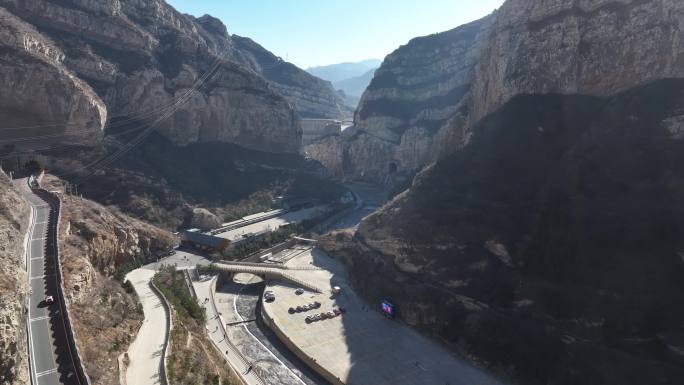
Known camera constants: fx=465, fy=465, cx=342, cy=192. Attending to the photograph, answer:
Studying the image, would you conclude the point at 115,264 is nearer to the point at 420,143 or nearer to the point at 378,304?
the point at 378,304

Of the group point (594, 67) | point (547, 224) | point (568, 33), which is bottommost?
point (547, 224)

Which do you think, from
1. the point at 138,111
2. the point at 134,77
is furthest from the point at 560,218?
the point at 134,77

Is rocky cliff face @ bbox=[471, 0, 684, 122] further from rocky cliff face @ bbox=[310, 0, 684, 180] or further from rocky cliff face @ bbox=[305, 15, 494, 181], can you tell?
rocky cliff face @ bbox=[305, 15, 494, 181]

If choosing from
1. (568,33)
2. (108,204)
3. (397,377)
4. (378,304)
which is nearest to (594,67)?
(568,33)

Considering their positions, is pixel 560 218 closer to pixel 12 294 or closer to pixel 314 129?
pixel 12 294

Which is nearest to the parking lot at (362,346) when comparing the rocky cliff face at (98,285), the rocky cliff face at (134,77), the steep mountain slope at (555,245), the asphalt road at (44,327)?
the steep mountain slope at (555,245)
